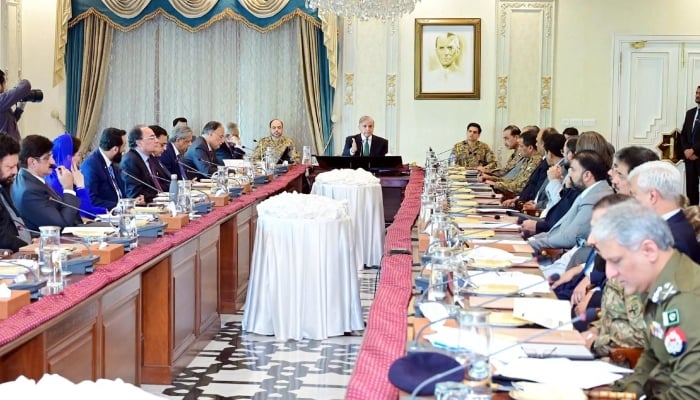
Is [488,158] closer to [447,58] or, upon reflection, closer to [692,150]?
[447,58]

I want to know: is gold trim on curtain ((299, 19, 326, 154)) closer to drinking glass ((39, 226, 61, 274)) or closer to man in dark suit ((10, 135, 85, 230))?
man in dark suit ((10, 135, 85, 230))

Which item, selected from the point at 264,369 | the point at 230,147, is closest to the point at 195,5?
the point at 230,147

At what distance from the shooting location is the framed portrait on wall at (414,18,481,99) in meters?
12.2

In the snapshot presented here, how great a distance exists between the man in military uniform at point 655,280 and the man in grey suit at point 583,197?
271cm

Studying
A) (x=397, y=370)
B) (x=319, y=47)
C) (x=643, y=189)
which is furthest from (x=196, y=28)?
(x=397, y=370)

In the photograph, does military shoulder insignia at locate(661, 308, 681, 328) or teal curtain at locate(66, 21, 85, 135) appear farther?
teal curtain at locate(66, 21, 85, 135)

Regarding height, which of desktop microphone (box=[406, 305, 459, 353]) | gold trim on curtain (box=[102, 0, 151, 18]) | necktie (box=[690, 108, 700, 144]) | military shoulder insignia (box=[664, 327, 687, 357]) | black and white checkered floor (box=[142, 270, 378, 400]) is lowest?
black and white checkered floor (box=[142, 270, 378, 400])

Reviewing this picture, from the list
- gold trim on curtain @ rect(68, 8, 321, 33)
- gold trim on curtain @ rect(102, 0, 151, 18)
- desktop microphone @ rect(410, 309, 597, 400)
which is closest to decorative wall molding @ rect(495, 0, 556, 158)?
gold trim on curtain @ rect(68, 8, 321, 33)

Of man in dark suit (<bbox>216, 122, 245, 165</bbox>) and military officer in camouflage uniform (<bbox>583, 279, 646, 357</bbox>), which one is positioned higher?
man in dark suit (<bbox>216, 122, 245, 165</bbox>)

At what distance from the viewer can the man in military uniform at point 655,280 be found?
7.80 ft

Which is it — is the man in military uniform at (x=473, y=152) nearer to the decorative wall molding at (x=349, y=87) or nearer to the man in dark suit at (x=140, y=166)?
the decorative wall molding at (x=349, y=87)

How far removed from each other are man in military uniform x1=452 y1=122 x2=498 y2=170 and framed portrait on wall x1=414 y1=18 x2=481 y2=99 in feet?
2.16

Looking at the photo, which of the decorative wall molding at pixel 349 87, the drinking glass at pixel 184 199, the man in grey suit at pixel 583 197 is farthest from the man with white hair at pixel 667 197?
the decorative wall molding at pixel 349 87

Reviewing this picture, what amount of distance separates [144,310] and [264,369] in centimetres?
81
